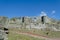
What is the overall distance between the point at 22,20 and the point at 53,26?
310 inches

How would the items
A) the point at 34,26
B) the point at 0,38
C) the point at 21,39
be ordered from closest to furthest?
1. the point at 0,38
2. the point at 21,39
3. the point at 34,26

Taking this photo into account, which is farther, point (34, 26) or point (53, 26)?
point (53, 26)

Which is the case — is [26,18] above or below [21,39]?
above

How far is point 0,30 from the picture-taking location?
8117 mm

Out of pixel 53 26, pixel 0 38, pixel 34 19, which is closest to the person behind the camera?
pixel 0 38

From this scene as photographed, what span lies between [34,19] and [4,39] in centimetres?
4262

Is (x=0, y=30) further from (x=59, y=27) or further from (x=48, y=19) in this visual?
(x=48, y=19)

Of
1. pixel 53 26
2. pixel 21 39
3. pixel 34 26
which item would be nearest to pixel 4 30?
pixel 21 39

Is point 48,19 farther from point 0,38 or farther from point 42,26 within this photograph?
point 0,38

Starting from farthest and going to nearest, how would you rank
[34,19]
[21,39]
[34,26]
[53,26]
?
[34,19] < [53,26] < [34,26] < [21,39]

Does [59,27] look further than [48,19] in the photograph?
No

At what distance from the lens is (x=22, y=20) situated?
159ft

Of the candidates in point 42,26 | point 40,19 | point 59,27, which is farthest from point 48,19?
point 42,26

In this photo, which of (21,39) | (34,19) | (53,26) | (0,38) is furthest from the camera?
(34,19)
